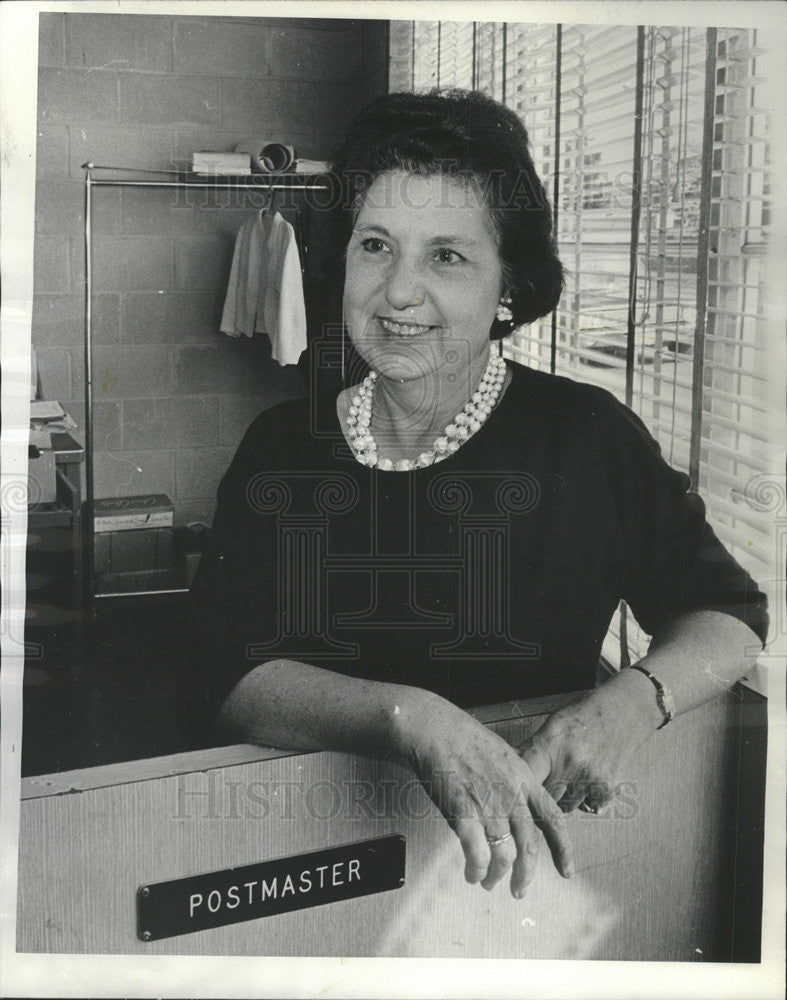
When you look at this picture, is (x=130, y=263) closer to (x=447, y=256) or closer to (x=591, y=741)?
(x=447, y=256)

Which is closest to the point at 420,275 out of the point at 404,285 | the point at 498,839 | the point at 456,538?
the point at 404,285

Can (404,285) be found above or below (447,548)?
above

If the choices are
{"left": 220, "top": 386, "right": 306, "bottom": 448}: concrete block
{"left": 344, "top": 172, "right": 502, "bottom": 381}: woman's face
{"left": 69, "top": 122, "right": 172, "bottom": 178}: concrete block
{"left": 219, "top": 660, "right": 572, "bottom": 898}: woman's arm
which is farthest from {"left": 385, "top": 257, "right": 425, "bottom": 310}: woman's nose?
{"left": 219, "top": 660, "right": 572, "bottom": 898}: woman's arm

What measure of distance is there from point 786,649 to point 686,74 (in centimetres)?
53

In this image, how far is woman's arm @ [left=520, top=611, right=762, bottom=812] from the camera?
96 cm

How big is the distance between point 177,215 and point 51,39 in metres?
0.20

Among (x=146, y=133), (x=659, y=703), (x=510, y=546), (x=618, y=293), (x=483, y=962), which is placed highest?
(x=146, y=133)

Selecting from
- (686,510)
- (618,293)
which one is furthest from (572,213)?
(686,510)

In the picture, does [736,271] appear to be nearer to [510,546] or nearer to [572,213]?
[572,213]

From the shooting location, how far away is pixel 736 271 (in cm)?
98

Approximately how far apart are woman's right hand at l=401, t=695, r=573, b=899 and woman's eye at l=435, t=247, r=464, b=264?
38cm

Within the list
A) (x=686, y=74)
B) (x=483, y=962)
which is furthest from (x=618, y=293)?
(x=483, y=962)

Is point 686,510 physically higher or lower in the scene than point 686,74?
lower

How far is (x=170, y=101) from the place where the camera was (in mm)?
932
